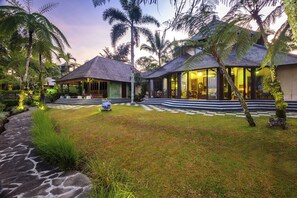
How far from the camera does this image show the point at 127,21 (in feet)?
57.1

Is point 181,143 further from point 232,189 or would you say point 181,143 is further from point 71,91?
point 71,91

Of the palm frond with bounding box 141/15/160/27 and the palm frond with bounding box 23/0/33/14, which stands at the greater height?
the palm frond with bounding box 141/15/160/27

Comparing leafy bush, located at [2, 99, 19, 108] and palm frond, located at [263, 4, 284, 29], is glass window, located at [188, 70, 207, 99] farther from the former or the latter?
leafy bush, located at [2, 99, 19, 108]

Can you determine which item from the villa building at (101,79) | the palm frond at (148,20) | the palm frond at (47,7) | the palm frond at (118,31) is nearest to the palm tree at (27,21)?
the palm frond at (47,7)

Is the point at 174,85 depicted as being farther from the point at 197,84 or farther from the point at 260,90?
the point at 260,90

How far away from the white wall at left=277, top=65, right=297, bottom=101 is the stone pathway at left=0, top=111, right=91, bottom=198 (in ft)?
52.8

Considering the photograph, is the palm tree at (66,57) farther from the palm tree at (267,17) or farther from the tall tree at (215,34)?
the palm tree at (267,17)

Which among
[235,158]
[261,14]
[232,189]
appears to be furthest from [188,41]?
[232,189]

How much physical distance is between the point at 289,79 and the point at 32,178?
1722 centimetres

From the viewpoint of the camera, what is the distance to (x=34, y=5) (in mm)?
11273

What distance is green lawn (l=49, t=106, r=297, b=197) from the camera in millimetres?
3422

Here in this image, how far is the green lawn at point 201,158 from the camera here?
3.42 metres

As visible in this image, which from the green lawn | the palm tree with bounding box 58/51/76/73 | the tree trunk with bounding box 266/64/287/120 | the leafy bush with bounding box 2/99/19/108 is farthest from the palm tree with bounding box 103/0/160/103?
the tree trunk with bounding box 266/64/287/120

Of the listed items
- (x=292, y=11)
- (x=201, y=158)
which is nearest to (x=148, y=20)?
(x=201, y=158)
